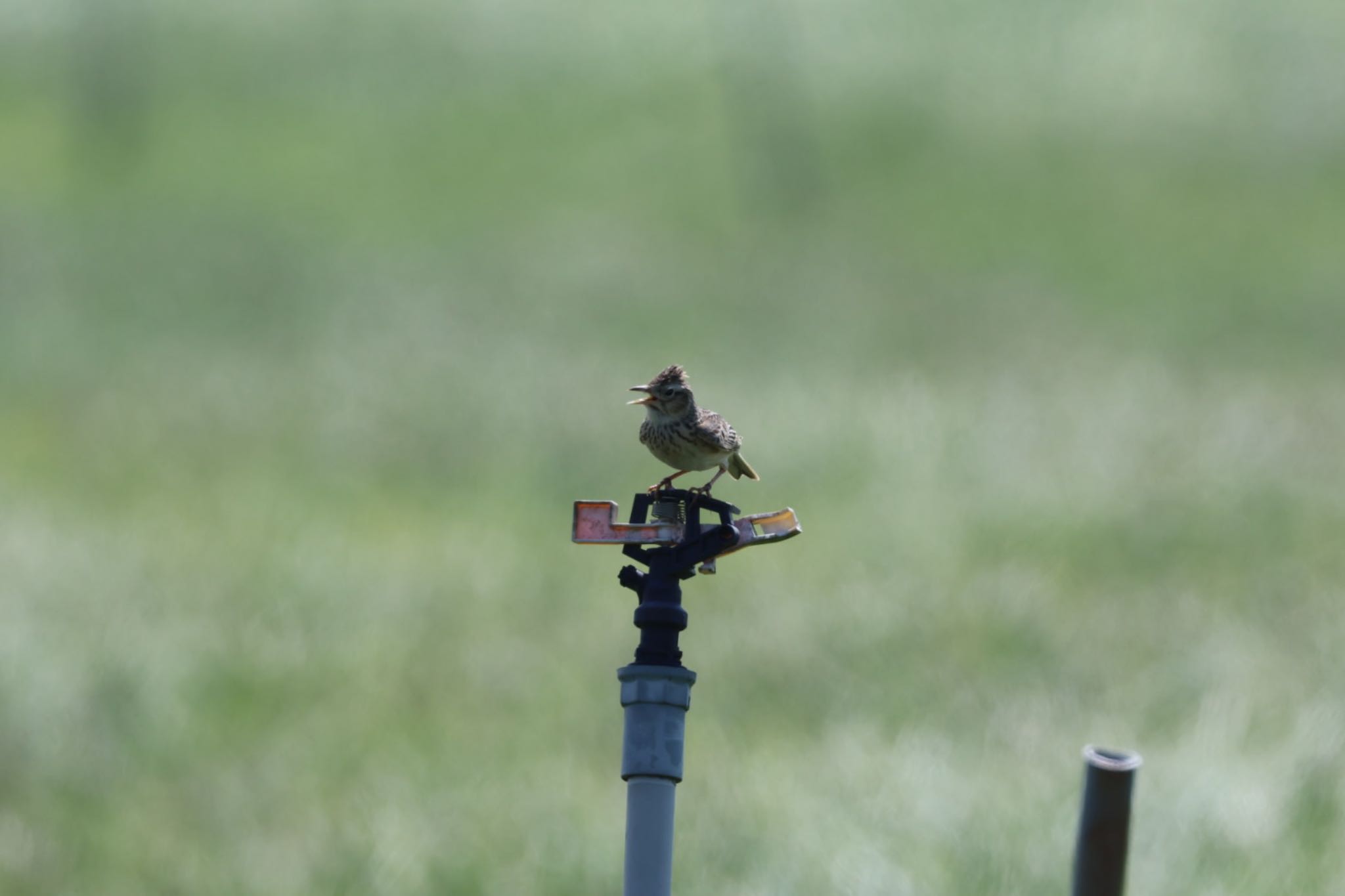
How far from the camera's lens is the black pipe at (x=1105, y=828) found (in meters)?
3.91

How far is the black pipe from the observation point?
3910mm

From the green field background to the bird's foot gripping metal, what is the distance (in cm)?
588

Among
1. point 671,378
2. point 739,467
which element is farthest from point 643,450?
point 671,378

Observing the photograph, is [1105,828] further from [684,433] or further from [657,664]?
[684,433]

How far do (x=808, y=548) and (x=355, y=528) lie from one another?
4.79 meters

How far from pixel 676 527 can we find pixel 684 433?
1.18 m

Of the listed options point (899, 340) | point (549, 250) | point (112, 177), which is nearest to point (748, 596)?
point (899, 340)

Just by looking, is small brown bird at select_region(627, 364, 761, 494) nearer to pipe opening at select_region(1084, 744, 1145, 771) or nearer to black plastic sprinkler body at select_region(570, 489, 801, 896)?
black plastic sprinkler body at select_region(570, 489, 801, 896)

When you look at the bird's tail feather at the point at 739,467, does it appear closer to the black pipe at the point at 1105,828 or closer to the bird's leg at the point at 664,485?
the bird's leg at the point at 664,485

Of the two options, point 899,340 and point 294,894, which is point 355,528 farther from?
point 899,340

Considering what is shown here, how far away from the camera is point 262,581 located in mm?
15742

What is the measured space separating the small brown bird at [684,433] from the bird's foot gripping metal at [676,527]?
90cm

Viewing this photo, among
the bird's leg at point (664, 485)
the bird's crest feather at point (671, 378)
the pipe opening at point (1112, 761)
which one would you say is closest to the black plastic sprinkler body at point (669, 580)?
the bird's leg at point (664, 485)

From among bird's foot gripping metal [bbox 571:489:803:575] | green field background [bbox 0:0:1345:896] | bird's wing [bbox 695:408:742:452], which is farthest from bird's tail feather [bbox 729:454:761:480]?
green field background [bbox 0:0:1345:896]
